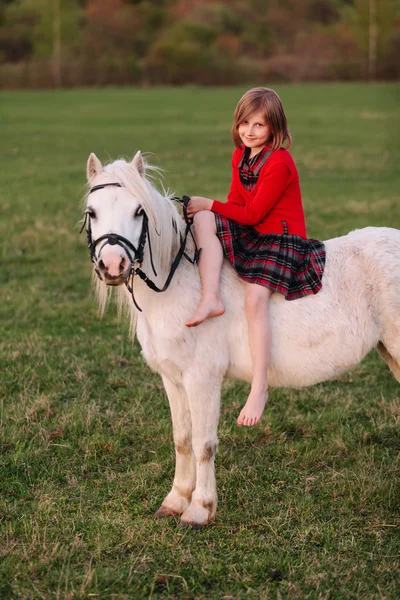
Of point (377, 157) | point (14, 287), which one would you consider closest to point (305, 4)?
point (377, 157)

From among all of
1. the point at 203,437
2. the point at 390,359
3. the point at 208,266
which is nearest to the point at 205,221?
the point at 208,266

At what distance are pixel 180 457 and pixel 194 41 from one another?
62.8m

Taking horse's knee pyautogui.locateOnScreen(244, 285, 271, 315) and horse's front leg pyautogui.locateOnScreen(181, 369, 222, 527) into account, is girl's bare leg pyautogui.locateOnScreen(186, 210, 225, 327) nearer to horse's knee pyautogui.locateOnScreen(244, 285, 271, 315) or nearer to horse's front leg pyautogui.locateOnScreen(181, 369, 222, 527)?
horse's knee pyautogui.locateOnScreen(244, 285, 271, 315)

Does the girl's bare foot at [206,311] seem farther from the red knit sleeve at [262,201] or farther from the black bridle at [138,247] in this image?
the red knit sleeve at [262,201]

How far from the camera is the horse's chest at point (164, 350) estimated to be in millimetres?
3779

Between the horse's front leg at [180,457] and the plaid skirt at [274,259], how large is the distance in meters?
0.78

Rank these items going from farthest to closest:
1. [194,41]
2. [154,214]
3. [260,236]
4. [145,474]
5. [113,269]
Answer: [194,41], [145,474], [260,236], [154,214], [113,269]

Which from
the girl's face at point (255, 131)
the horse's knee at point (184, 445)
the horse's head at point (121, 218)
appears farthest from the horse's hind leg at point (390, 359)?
the horse's head at point (121, 218)

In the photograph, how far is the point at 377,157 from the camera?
60.4 feet

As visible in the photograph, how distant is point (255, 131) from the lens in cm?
→ 394

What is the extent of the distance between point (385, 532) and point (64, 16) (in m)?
64.4

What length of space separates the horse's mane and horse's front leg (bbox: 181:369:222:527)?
58 centimetres

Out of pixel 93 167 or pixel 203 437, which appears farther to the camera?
pixel 203 437

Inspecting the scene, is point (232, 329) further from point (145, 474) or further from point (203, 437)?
point (145, 474)
